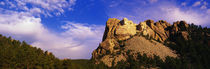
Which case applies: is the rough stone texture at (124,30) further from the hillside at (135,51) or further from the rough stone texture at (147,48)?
the rough stone texture at (147,48)

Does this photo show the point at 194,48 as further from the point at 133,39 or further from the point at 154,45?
the point at 133,39

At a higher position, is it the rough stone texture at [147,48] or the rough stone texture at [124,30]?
the rough stone texture at [124,30]

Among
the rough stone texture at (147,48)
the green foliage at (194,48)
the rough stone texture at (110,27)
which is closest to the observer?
the green foliage at (194,48)

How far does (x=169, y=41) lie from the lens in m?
119

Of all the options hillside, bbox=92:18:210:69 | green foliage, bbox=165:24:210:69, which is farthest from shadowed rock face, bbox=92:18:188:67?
green foliage, bbox=165:24:210:69

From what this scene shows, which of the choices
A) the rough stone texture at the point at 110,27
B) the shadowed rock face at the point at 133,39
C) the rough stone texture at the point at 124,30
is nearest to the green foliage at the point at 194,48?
the shadowed rock face at the point at 133,39

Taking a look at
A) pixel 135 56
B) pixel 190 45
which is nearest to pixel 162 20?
pixel 190 45

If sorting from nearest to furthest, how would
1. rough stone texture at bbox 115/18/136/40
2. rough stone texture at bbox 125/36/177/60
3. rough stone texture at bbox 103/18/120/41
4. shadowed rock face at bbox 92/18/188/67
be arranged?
1. rough stone texture at bbox 125/36/177/60
2. shadowed rock face at bbox 92/18/188/67
3. rough stone texture at bbox 115/18/136/40
4. rough stone texture at bbox 103/18/120/41

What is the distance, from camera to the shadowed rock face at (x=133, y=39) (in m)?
91.8

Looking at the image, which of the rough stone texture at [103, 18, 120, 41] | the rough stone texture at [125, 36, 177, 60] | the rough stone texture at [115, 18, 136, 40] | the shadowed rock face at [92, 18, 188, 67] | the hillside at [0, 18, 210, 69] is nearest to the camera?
the hillside at [0, 18, 210, 69]

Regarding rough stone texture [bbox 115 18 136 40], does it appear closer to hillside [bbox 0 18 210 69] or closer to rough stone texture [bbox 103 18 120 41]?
hillside [bbox 0 18 210 69]

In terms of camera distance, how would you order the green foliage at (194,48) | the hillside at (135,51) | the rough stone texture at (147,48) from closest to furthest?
the hillside at (135,51), the green foliage at (194,48), the rough stone texture at (147,48)

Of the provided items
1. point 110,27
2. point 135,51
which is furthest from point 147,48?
point 110,27

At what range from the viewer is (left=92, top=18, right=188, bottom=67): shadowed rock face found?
9181 cm
